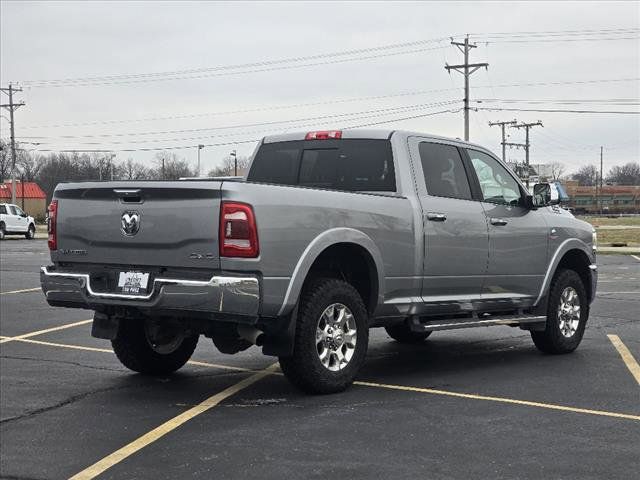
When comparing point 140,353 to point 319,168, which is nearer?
point 140,353

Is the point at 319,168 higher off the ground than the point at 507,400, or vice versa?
the point at 319,168

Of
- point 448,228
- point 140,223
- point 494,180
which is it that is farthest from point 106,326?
point 494,180

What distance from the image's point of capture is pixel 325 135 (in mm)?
8383

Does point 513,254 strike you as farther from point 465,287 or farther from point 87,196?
point 87,196

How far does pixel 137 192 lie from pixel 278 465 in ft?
8.30

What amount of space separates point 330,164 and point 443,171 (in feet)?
3.38

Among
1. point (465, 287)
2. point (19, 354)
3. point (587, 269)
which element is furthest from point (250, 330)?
point (587, 269)

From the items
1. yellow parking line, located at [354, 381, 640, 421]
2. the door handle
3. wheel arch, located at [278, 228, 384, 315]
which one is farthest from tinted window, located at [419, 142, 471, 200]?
yellow parking line, located at [354, 381, 640, 421]

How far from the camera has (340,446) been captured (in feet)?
17.9

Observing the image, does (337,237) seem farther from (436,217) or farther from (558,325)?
(558,325)

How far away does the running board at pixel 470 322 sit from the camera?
7.90 metres

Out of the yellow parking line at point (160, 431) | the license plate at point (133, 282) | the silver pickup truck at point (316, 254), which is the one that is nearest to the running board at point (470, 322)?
the silver pickup truck at point (316, 254)

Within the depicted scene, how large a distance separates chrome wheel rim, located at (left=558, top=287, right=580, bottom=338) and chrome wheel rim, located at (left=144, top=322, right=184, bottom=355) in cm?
385

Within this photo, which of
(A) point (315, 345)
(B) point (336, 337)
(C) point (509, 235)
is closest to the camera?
(A) point (315, 345)
